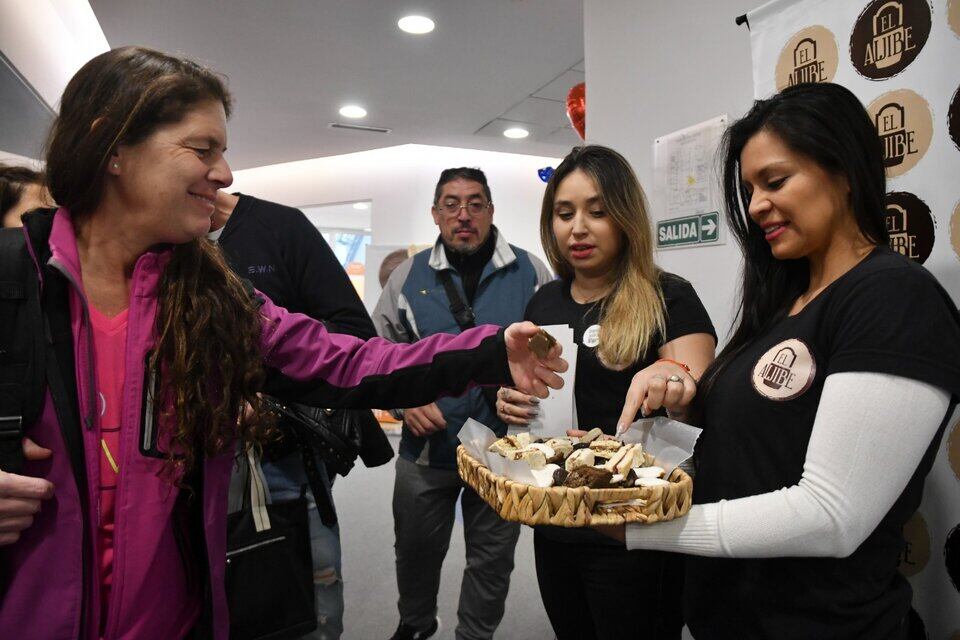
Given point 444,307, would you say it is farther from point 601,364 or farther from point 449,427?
point 601,364

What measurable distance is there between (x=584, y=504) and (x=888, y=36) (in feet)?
4.55

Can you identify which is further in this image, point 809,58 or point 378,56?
point 378,56

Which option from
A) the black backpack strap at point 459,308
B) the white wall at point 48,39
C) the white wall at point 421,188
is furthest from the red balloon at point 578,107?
the white wall at point 421,188

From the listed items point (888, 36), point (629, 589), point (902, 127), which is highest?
point (888, 36)

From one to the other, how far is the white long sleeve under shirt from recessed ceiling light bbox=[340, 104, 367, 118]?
5018 mm

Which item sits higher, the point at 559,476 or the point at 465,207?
the point at 465,207

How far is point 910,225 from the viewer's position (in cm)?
141

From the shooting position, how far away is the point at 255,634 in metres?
1.30

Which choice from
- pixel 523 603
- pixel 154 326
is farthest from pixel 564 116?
pixel 154 326

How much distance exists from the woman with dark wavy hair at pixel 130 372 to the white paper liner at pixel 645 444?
414 millimetres

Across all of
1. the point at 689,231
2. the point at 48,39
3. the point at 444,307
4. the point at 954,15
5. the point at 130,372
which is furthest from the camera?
the point at 48,39

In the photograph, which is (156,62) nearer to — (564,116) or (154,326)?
(154,326)

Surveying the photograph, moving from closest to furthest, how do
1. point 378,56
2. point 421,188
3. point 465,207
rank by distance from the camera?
1. point 465,207
2. point 378,56
3. point 421,188

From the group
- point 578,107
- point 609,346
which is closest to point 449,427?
point 609,346
